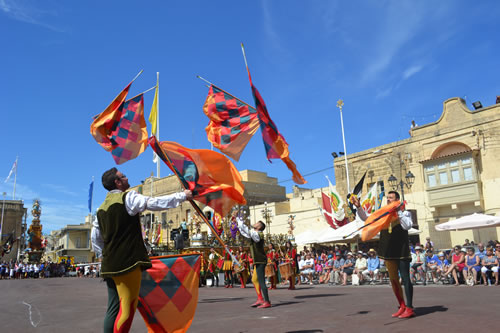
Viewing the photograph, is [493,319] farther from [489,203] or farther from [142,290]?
[489,203]

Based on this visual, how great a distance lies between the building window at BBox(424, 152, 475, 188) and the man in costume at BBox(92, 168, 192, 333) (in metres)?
27.6

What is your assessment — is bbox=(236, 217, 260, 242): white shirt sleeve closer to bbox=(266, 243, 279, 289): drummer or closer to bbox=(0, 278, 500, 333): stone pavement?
bbox=(0, 278, 500, 333): stone pavement

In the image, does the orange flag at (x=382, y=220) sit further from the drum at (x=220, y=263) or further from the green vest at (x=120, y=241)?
the drum at (x=220, y=263)

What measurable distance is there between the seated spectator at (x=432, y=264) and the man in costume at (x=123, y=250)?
1509cm

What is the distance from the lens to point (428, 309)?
24.5 feet

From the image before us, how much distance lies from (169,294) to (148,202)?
64.1 inches

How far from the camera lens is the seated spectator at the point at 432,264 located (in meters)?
16.5

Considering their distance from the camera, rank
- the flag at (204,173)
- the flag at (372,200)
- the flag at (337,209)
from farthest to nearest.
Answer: the flag at (337,209) → the flag at (372,200) → the flag at (204,173)

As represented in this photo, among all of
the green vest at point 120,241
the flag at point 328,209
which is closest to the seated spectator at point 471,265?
the green vest at point 120,241

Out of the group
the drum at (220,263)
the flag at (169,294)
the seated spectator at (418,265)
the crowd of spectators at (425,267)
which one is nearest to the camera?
the flag at (169,294)

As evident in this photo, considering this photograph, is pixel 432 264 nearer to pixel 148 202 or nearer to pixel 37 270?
pixel 148 202

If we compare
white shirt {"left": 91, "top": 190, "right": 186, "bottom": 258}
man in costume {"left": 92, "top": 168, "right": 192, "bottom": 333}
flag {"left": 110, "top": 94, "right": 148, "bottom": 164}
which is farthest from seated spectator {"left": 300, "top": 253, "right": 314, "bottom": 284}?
white shirt {"left": 91, "top": 190, "right": 186, "bottom": 258}

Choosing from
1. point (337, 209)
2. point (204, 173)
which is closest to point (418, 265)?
point (204, 173)

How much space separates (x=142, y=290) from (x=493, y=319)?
204 inches
